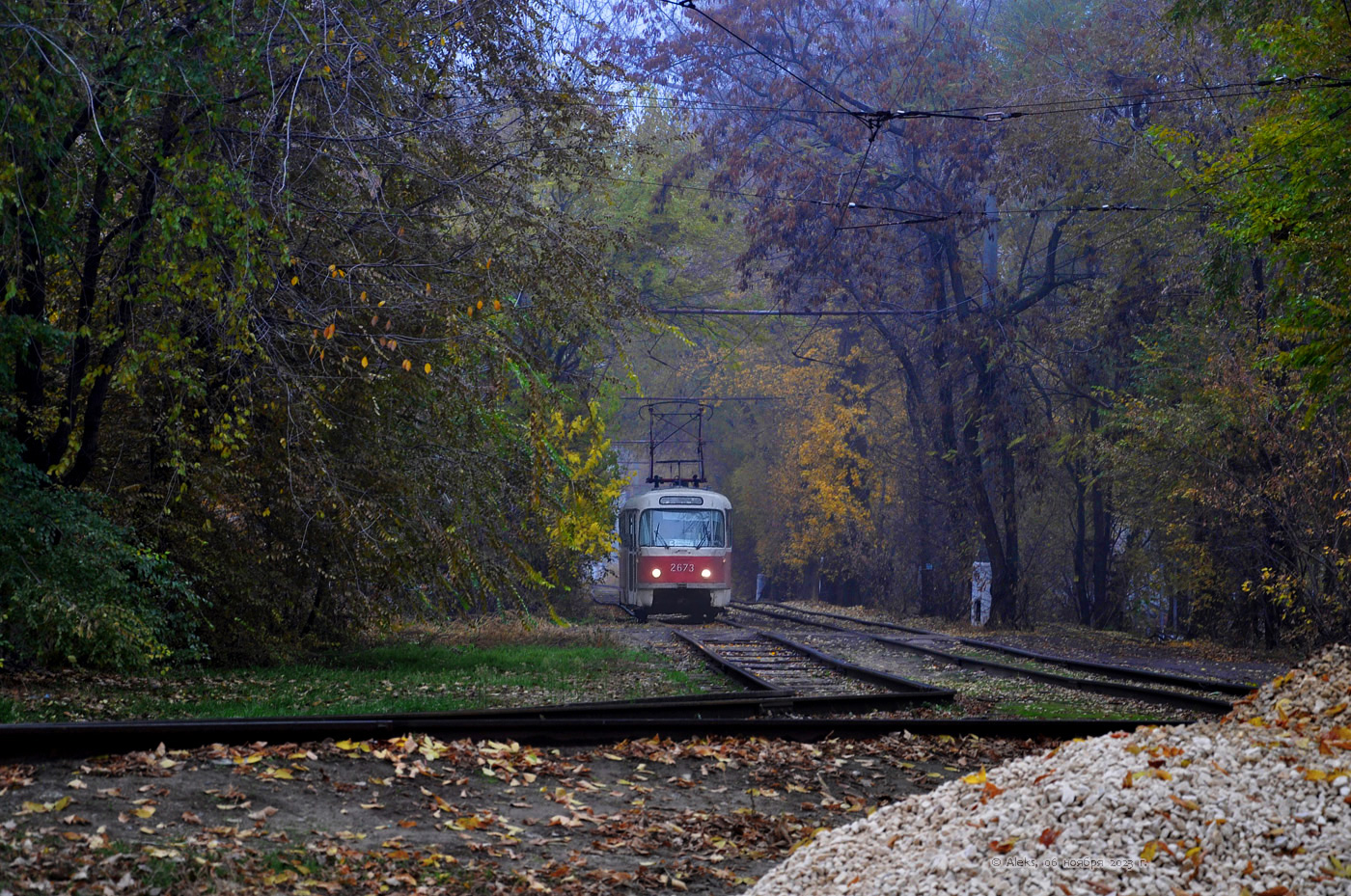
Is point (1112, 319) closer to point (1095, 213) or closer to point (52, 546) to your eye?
point (1095, 213)

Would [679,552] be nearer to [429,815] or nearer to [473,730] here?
[473,730]

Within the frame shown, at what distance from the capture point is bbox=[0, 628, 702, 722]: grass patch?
9.23 meters

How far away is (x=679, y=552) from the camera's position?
27672mm

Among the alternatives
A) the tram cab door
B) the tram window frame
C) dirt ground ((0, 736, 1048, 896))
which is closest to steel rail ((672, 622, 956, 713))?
dirt ground ((0, 736, 1048, 896))

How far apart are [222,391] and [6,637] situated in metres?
2.95

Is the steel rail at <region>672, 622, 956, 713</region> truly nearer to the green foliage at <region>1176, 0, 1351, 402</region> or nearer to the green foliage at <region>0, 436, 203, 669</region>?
the green foliage at <region>1176, 0, 1351, 402</region>

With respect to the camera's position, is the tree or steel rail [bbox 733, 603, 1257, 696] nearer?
the tree

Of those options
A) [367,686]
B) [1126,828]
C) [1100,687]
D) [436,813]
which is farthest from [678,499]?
[1126,828]

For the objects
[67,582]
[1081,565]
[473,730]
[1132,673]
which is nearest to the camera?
[473,730]

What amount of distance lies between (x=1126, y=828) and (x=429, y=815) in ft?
11.3

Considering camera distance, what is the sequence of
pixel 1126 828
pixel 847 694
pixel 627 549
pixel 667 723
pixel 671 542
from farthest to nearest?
pixel 627 549
pixel 671 542
pixel 847 694
pixel 667 723
pixel 1126 828

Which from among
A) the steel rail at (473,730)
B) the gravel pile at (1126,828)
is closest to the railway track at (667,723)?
the steel rail at (473,730)

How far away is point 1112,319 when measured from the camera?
2414cm

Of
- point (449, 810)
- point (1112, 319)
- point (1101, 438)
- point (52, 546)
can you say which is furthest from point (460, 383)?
point (1112, 319)
